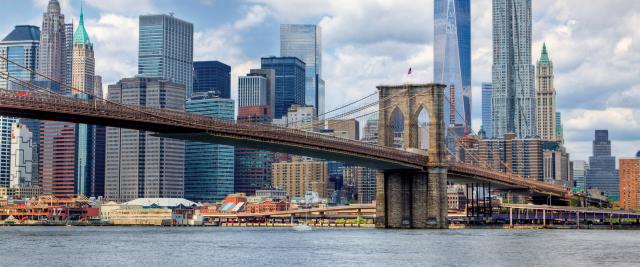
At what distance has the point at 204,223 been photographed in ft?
515

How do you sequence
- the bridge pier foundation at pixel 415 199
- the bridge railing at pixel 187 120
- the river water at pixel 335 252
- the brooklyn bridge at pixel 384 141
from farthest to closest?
1. the bridge pier foundation at pixel 415 199
2. the brooklyn bridge at pixel 384 141
3. the bridge railing at pixel 187 120
4. the river water at pixel 335 252

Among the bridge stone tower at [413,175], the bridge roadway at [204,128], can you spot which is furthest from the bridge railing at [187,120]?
the bridge stone tower at [413,175]

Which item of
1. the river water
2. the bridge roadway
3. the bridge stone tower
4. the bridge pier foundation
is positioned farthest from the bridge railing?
the river water

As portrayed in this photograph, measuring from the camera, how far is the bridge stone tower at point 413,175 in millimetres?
89500

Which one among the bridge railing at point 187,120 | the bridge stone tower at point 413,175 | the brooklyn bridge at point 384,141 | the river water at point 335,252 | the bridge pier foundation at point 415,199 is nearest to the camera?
the river water at point 335,252

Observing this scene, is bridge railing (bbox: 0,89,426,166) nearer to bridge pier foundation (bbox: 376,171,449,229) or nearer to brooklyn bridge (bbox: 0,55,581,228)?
brooklyn bridge (bbox: 0,55,581,228)

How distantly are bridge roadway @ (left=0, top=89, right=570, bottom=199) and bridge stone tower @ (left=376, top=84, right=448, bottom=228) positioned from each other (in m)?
1.32

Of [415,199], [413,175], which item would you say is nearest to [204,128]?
[413,175]

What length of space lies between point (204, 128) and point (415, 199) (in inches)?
928

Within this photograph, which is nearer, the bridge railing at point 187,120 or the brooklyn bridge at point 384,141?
the bridge railing at point 187,120

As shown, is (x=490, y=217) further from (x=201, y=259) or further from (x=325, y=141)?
(x=201, y=259)

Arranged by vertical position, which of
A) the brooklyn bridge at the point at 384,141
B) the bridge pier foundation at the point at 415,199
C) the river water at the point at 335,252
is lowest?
the river water at the point at 335,252

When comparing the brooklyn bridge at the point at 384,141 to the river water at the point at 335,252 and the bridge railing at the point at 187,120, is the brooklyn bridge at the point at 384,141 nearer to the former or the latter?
the bridge railing at the point at 187,120

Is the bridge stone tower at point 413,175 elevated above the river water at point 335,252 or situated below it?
above
